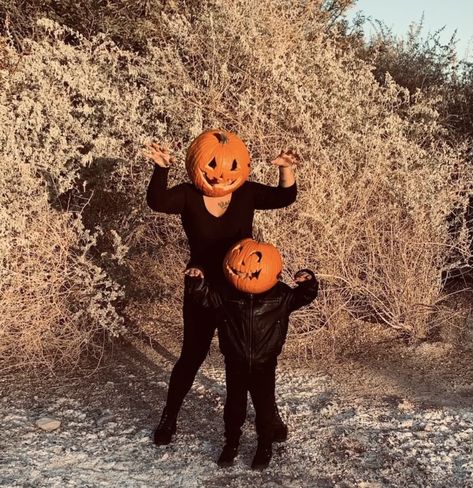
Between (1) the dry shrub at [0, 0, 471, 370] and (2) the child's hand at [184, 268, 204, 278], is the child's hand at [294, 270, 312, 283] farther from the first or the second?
(1) the dry shrub at [0, 0, 471, 370]

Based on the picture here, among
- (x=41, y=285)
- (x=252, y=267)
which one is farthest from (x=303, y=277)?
(x=41, y=285)

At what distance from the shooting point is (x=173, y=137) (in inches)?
224

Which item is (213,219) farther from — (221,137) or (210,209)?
(221,137)

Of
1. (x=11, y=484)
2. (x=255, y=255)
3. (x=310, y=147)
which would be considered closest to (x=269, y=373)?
(x=255, y=255)

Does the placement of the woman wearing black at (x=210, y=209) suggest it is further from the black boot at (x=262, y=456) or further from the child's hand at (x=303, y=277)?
the black boot at (x=262, y=456)

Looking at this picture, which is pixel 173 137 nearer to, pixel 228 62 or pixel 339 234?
pixel 228 62

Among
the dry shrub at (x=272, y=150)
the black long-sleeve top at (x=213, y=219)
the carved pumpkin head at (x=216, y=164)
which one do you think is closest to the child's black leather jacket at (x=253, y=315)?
the black long-sleeve top at (x=213, y=219)

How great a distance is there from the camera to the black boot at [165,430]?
3834 millimetres

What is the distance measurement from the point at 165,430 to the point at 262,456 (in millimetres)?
638

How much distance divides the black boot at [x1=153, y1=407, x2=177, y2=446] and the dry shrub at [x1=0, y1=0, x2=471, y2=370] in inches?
66.7

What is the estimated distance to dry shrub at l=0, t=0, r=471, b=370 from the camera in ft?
17.6

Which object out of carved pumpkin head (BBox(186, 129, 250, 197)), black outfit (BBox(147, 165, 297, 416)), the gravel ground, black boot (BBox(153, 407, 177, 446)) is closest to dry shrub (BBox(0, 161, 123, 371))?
the gravel ground

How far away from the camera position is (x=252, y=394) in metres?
3.42

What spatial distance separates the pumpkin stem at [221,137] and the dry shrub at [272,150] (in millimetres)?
1763
